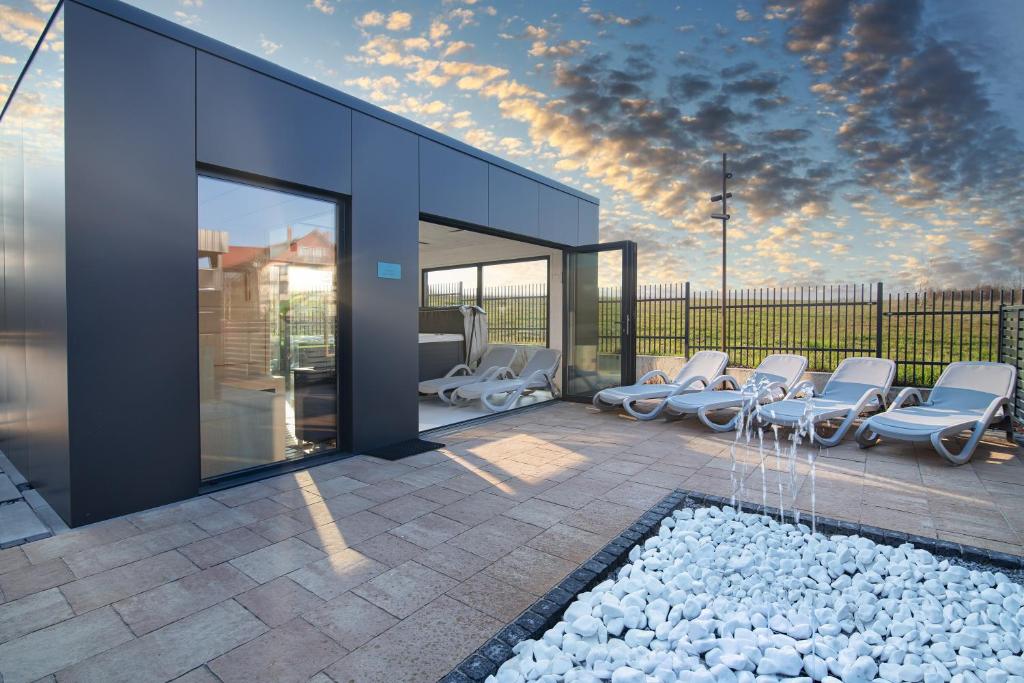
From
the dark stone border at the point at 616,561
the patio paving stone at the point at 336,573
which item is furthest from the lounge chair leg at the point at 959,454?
the patio paving stone at the point at 336,573

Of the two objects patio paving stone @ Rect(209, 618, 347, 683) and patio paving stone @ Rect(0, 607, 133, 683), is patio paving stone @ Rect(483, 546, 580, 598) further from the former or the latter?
patio paving stone @ Rect(0, 607, 133, 683)

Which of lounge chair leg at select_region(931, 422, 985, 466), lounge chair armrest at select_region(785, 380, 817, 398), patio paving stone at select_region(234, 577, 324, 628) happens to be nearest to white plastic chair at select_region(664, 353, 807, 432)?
lounge chair armrest at select_region(785, 380, 817, 398)

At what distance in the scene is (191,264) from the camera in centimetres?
369

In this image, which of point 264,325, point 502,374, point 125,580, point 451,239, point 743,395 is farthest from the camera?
point 451,239

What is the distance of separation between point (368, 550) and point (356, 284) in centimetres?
277

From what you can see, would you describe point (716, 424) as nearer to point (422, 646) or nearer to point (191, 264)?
point (422, 646)

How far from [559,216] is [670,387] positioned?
10.4ft

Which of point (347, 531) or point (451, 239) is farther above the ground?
point (451, 239)

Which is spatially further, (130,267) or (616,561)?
(130,267)

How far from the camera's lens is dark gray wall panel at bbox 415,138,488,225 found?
18.5 ft

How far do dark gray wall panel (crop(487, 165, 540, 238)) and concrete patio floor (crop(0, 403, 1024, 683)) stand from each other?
133 inches

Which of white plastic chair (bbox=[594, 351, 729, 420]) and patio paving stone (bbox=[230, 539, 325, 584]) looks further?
white plastic chair (bbox=[594, 351, 729, 420])

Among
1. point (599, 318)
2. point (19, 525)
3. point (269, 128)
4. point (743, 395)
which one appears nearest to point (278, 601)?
point (19, 525)

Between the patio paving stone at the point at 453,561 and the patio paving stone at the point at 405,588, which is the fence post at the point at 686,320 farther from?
the patio paving stone at the point at 405,588
